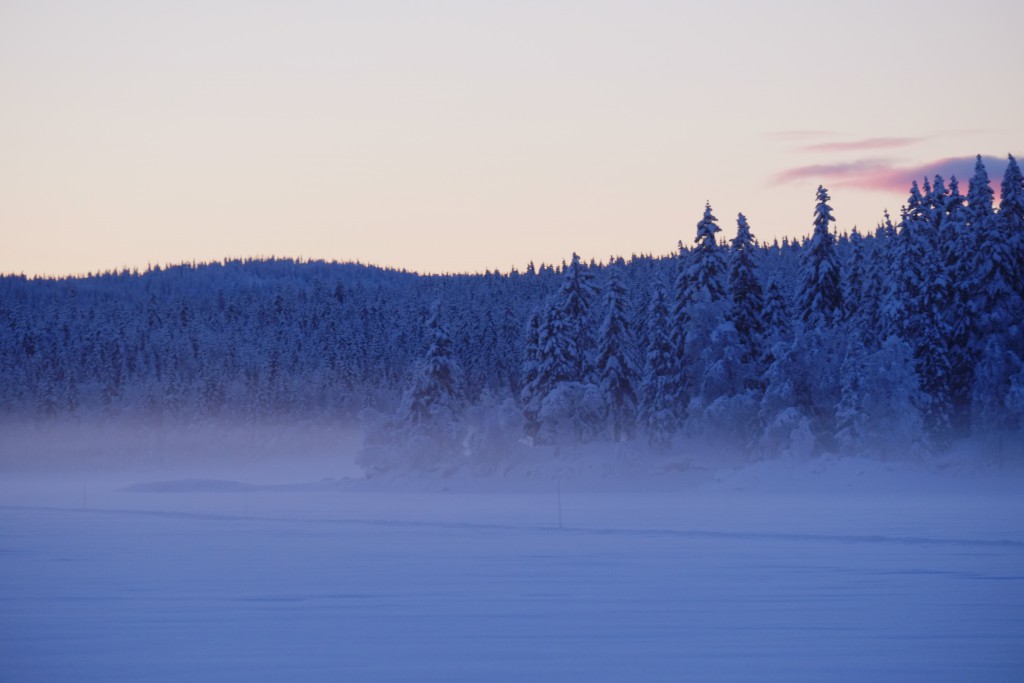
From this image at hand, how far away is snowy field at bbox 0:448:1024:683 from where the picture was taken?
12.1 meters

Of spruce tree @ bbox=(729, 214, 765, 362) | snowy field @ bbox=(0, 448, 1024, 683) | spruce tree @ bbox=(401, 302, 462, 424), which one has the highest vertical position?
spruce tree @ bbox=(729, 214, 765, 362)

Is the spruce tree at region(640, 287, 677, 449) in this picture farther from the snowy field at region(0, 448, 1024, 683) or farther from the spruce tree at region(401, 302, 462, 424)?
the snowy field at region(0, 448, 1024, 683)

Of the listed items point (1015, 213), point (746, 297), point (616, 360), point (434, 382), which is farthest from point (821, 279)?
point (434, 382)

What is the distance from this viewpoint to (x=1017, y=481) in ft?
168

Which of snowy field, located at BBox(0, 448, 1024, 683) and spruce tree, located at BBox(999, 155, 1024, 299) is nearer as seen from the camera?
snowy field, located at BBox(0, 448, 1024, 683)

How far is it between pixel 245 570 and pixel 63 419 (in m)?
140

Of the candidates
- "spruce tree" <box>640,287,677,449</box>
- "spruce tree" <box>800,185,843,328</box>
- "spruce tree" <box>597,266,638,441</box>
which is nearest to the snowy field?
"spruce tree" <box>800,185,843,328</box>

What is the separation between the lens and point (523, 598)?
16922 mm

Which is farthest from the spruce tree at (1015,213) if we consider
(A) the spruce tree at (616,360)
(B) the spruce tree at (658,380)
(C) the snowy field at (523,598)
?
(C) the snowy field at (523,598)

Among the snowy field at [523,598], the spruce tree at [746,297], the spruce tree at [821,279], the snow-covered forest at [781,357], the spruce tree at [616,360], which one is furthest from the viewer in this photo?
the spruce tree at [616,360]

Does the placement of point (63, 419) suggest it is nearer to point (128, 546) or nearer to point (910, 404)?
point (910, 404)

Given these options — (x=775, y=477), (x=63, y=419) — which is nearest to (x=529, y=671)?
(x=775, y=477)

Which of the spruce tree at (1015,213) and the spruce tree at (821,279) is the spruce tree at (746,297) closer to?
the spruce tree at (821,279)

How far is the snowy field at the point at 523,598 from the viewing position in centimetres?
1214
